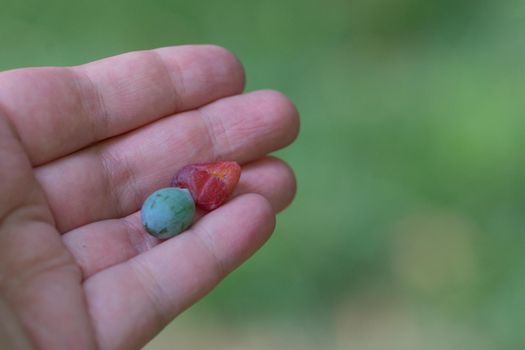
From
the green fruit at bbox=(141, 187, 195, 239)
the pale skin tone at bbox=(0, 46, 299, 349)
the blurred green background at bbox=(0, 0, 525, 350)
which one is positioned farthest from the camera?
the blurred green background at bbox=(0, 0, 525, 350)

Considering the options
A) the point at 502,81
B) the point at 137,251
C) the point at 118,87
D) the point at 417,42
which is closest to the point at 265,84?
the point at 417,42

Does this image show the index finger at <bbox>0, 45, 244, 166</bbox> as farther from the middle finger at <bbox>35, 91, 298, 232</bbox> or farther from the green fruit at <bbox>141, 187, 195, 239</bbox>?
the green fruit at <bbox>141, 187, 195, 239</bbox>

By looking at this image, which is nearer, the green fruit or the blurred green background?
the green fruit

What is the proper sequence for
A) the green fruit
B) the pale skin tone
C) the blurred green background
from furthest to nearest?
the blurred green background < the green fruit < the pale skin tone

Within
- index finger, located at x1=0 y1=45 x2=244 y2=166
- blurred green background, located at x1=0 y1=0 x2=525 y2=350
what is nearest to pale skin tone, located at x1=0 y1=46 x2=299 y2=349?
index finger, located at x1=0 y1=45 x2=244 y2=166

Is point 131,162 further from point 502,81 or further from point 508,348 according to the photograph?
point 502,81

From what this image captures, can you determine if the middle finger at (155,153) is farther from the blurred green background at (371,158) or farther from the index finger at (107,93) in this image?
the blurred green background at (371,158)
